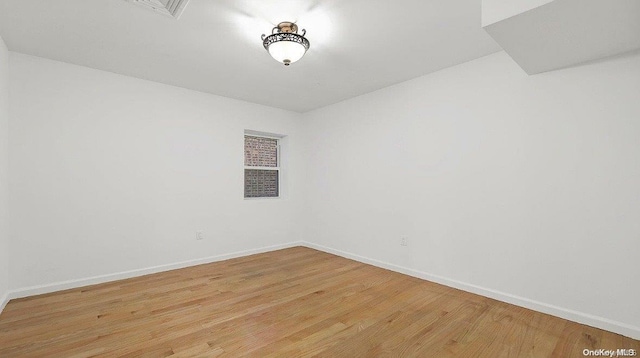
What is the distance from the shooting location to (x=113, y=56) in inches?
114

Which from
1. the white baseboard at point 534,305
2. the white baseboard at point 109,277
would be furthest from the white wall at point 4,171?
the white baseboard at point 534,305

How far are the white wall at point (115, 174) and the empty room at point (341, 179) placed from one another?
2 centimetres

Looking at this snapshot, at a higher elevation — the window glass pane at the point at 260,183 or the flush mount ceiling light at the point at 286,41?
the flush mount ceiling light at the point at 286,41

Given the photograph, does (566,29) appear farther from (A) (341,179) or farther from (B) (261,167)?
(B) (261,167)

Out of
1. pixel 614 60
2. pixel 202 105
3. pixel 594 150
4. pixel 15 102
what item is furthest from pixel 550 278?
pixel 15 102

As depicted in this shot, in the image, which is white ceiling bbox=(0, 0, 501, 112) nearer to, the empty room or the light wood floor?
the empty room

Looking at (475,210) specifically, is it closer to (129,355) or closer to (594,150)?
(594,150)

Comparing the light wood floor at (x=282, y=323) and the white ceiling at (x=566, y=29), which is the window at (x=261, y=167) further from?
the white ceiling at (x=566, y=29)

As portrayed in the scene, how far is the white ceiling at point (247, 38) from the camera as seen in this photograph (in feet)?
6.91

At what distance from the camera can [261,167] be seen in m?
4.91

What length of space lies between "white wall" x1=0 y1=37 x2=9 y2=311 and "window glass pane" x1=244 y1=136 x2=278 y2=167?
2.73 metres

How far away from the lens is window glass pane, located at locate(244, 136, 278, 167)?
4766 mm

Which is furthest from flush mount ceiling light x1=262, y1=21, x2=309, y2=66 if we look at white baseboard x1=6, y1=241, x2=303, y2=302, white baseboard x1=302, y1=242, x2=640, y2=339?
white baseboard x1=6, y1=241, x2=303, y2=302

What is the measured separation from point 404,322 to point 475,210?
4.78ft
